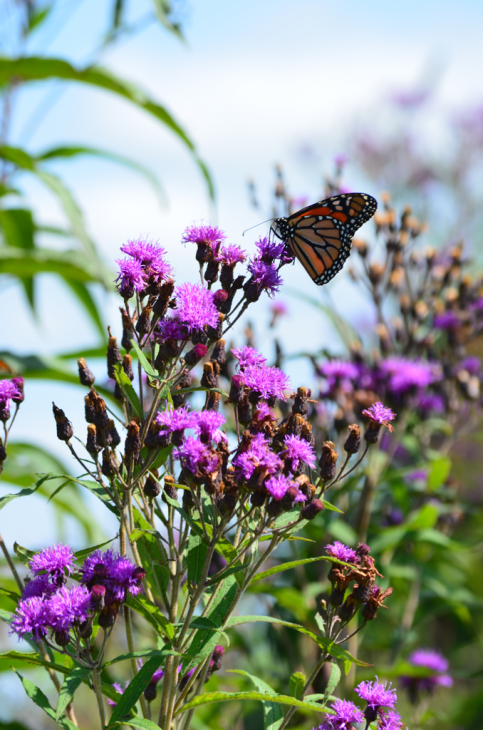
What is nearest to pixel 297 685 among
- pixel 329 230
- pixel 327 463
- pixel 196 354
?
pixel 327 463

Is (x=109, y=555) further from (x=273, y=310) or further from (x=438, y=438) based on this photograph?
(x=438, y=438)

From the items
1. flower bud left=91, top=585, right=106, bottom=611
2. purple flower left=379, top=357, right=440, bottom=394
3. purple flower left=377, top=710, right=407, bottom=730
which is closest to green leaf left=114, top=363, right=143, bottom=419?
flower bud left=91, top=585, right=106, bottom=611

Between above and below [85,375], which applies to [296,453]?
below

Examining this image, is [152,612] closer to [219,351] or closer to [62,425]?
[62,425]

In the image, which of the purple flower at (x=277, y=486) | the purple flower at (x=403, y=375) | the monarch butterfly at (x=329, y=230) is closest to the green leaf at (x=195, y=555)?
the purple flower at (x=277, y=486)

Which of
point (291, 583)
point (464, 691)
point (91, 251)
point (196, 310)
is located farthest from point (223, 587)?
point (464, 691)

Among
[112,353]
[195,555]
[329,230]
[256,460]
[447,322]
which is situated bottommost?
[195,555]
